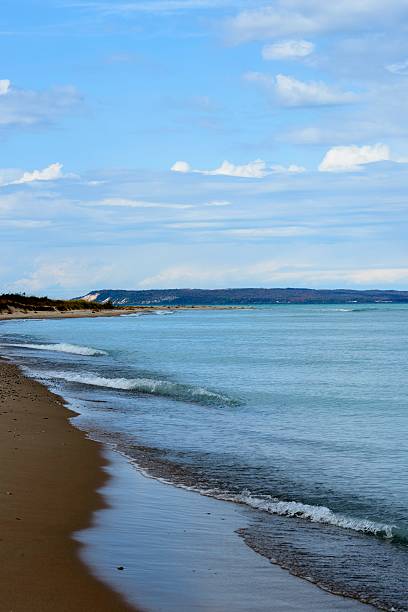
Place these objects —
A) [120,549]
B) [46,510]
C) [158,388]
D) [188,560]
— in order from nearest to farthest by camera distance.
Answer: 1. [188,560]
2. [120,549]
3. [46,510]
4. [158,388]

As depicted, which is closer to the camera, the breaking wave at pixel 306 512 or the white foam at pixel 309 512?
the breaking wave at pixel 306 512

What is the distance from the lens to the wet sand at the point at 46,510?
756 cm

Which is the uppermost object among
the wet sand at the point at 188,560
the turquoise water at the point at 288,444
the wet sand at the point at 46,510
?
the wet sand at the point at 46,510

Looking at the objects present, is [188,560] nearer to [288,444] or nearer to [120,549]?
[120,549]

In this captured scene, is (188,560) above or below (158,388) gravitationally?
above

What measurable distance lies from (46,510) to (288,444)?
320 inches

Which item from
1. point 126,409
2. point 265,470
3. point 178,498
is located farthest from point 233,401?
point 178,498

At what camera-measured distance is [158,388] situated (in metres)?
29.8

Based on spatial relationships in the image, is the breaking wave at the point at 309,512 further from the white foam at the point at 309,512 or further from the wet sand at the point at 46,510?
the wet sand at the point at 46,510

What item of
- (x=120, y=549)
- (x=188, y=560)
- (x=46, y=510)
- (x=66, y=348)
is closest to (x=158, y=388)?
(x=46, y=510)

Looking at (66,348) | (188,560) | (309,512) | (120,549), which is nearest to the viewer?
(188,560)

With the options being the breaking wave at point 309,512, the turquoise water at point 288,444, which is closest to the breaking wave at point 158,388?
the turquoise water at point 288,444

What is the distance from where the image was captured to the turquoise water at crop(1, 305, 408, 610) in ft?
33.4

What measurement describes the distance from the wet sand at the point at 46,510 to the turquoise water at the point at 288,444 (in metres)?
1.35
